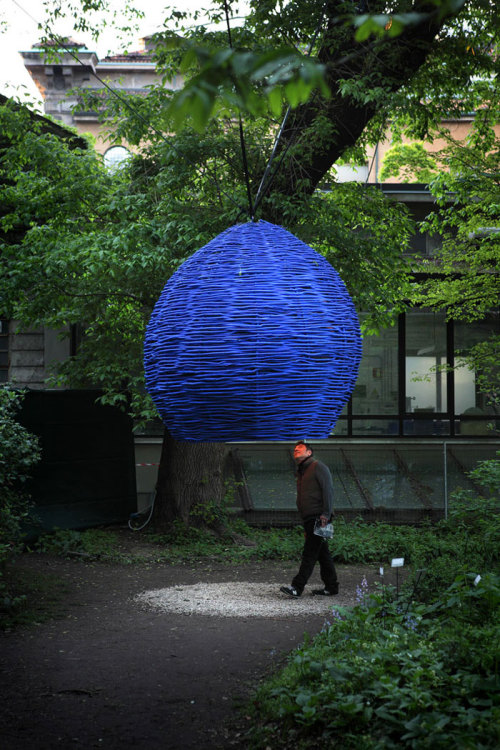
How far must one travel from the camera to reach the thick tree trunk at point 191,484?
12.5 m

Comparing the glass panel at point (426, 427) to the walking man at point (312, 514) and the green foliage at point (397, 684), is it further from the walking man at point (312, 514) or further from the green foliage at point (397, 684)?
the green foliage at point (397, 684)

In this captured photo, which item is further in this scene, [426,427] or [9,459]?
[426,427]

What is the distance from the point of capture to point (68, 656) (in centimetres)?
659

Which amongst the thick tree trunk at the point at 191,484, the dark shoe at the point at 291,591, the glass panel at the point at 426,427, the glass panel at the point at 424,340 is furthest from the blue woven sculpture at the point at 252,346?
the glass panel at the point at 424,340

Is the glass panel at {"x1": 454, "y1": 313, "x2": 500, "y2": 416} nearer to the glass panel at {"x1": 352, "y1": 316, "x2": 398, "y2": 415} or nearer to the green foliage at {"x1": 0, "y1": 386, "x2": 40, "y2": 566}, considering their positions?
the glass panel at {"x1": 352, "y1": 316, "x2": 398, "y2": 415}

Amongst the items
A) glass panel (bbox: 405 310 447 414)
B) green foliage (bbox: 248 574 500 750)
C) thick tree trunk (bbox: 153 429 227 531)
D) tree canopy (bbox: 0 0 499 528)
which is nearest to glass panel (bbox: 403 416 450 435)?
glass panel (bbox: 405 310 447 414)

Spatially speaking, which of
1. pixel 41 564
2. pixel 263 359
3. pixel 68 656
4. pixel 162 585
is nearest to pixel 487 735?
pixel 263 359

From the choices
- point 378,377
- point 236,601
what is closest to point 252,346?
point 236,601

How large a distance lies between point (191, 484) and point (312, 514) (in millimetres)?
4049

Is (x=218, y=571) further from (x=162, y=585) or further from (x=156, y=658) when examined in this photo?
(x=156, y=658)

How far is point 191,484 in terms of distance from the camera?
12.5 m

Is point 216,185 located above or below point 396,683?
above

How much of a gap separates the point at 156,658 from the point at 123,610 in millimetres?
1880

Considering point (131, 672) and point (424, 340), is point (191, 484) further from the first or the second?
point (424, 340)
